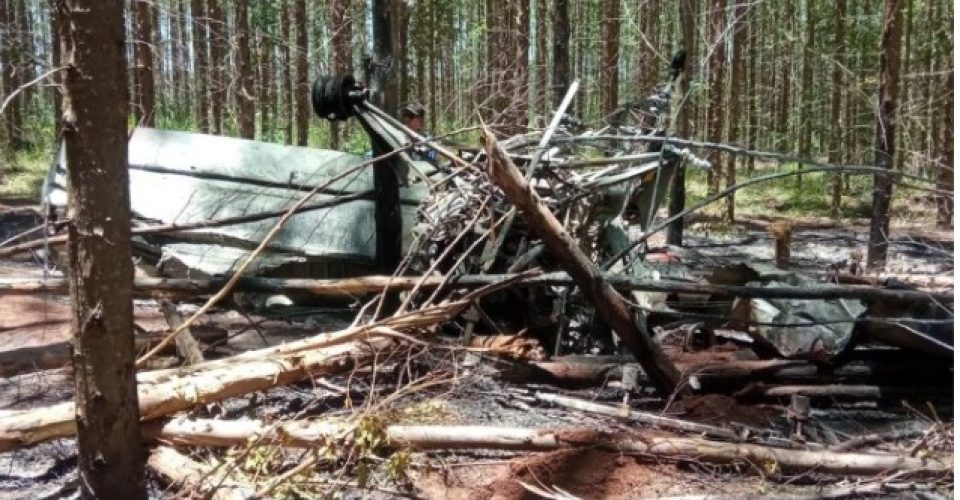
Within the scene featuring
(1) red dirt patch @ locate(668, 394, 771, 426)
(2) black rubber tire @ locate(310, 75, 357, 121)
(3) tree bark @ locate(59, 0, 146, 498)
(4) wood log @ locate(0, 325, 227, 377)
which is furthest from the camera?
(2) black rubber tire @ locate(310, 75, 357, 121)

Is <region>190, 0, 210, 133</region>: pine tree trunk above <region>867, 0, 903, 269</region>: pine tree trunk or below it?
above

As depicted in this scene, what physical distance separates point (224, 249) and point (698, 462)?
15.6 feet

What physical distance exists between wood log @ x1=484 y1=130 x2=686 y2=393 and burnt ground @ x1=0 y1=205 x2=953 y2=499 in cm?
20

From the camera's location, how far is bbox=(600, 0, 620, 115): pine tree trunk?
1816 centimetres

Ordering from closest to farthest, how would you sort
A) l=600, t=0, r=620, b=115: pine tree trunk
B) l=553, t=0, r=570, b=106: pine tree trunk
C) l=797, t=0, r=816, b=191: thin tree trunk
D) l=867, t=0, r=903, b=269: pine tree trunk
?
l=867, t=0, r=903, b=269: pine tree trunk, l=553, t=0, r=570, b=106: pine tree trunk, l=600, t=0, r=620, b=115: pine tree trunk, l=797, t=0, r=816, b=191: thin tree trunk

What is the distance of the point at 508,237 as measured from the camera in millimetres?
5836

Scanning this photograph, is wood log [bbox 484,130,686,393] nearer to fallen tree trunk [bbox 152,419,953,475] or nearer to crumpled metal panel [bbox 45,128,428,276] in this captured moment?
fallen tree trunk [bbox 152,419,953,475]

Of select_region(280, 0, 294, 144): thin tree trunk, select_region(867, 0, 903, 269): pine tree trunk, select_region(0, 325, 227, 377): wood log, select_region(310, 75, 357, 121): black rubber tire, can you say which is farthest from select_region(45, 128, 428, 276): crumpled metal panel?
select_region(280, 0, 294, 144): thin tree trunk

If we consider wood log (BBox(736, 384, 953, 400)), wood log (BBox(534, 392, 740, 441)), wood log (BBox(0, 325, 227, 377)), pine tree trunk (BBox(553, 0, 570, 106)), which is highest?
pine tree trunk (BBox(553, 0, 570, 106))

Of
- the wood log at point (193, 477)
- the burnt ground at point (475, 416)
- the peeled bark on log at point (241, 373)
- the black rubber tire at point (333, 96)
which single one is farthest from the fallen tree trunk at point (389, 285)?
the wood log at point (193, 477)

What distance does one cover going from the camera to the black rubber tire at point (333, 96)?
19.4ft

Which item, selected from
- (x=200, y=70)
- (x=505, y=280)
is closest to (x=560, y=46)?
(x=505, y=280)

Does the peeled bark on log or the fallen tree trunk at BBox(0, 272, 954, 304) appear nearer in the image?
the peeled bark on log

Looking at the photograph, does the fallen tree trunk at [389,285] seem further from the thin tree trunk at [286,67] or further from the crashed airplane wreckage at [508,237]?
the thin tree trunk at [286,67]
